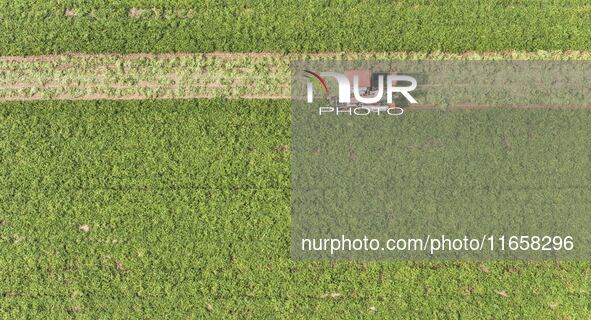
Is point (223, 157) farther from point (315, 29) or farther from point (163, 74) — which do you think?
point (315, 29)

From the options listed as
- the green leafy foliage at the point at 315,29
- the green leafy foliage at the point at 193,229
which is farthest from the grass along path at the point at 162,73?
the green leafy foliage at the point at 193,229

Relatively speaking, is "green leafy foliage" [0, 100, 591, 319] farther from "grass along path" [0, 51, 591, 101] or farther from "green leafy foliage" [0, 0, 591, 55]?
"green leafy foliage" [0, 0, 591, 55]

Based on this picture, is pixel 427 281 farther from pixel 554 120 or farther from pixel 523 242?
pixel 554 120

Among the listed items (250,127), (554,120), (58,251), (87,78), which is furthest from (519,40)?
(58,251)

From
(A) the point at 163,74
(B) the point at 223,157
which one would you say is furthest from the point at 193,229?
(A) the point at 163,74

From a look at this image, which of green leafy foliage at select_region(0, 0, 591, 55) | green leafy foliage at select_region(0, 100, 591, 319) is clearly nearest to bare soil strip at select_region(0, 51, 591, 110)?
green leafy foliage at select_region(0, 0, 591, 55)

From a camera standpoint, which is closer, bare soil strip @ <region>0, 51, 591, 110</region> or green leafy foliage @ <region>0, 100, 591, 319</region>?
green leafy foliage @ <region>0, 100, 591, 319</region>
